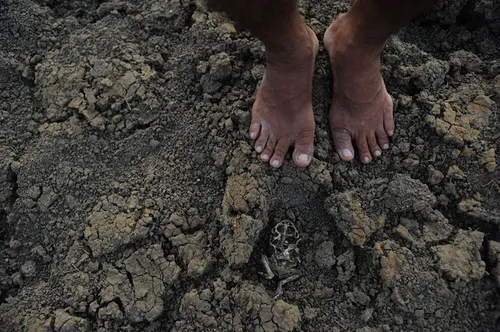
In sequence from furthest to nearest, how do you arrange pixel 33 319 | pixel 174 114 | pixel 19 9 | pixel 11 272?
1. pixel 19 9
2. pixel 174 114
3. pixel 11 272
4. pixel 33 319

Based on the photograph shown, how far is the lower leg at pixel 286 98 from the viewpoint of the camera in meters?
1.52

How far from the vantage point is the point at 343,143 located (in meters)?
1.69

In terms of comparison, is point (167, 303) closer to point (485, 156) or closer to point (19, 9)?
point (485, 156)

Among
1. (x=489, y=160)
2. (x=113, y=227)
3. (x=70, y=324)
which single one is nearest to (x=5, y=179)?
(x=113, y=227)

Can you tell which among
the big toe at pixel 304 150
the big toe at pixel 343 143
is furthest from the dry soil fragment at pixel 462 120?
the big toe at pixel 304 150

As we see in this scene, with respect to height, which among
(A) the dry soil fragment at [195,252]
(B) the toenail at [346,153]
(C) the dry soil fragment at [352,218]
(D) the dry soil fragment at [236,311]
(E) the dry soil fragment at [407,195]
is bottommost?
(D) the dry soil fragment at [236,311]

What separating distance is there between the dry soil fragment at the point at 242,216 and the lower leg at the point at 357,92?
0.33 meters

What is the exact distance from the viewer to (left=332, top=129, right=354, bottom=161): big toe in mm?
1680

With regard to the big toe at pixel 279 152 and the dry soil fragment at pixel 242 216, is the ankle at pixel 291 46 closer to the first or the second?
the big toe at pixel 279 152

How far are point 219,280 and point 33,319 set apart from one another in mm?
617

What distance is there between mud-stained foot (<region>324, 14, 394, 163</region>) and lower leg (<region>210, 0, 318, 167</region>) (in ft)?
0.31

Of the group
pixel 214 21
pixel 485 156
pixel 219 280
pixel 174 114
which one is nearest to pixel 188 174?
pixel 174 114

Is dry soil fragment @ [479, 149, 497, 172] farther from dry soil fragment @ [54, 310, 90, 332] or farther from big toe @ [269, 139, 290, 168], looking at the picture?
dry soil fragment @ [54, 310, 90, 332]

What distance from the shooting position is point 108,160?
179 cm
